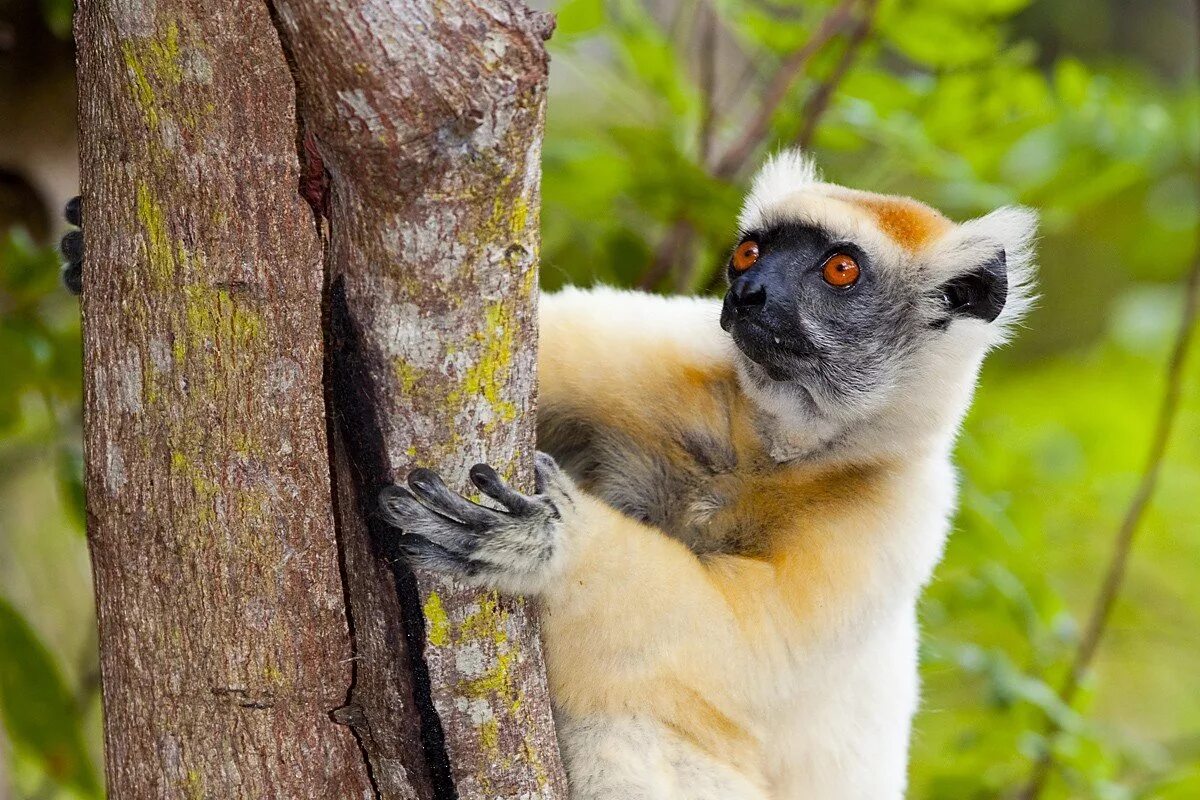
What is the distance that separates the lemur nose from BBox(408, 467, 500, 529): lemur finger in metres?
1.05

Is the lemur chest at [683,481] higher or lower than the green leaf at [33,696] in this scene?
higher

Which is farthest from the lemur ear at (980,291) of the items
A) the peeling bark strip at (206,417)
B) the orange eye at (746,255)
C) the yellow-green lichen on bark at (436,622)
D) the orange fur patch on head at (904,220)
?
the peeling bark strip at (206,417)

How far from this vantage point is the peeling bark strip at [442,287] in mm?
1545

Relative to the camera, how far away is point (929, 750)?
200 inches

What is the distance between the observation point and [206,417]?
183cm

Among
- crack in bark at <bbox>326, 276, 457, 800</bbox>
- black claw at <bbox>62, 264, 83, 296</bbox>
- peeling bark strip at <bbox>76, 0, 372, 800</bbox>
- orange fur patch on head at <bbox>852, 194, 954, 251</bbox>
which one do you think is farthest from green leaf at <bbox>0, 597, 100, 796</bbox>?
orange fur patch on head at <bbox>852, 194, 954, 251</bbox>

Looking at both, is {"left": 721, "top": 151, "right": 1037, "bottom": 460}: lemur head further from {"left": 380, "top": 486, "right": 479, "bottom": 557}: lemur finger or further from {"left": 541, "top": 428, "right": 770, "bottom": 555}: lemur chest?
{"left": 380, "top": 486, "right": 479, "bottom": 557}: lemur finger

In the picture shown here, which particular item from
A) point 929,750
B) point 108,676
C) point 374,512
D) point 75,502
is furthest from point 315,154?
point 929,750

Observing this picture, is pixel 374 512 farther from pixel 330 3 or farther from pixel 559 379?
pixel 559 379

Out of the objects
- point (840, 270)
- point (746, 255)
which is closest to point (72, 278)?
point (746, 255)

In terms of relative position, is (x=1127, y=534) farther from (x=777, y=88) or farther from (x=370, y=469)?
(x=370, y=469)

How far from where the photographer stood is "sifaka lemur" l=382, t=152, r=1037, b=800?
7.88 feet

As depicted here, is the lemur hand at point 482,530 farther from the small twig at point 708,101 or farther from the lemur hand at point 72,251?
the small twig at point 708,101

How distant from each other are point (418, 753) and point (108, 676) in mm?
568
